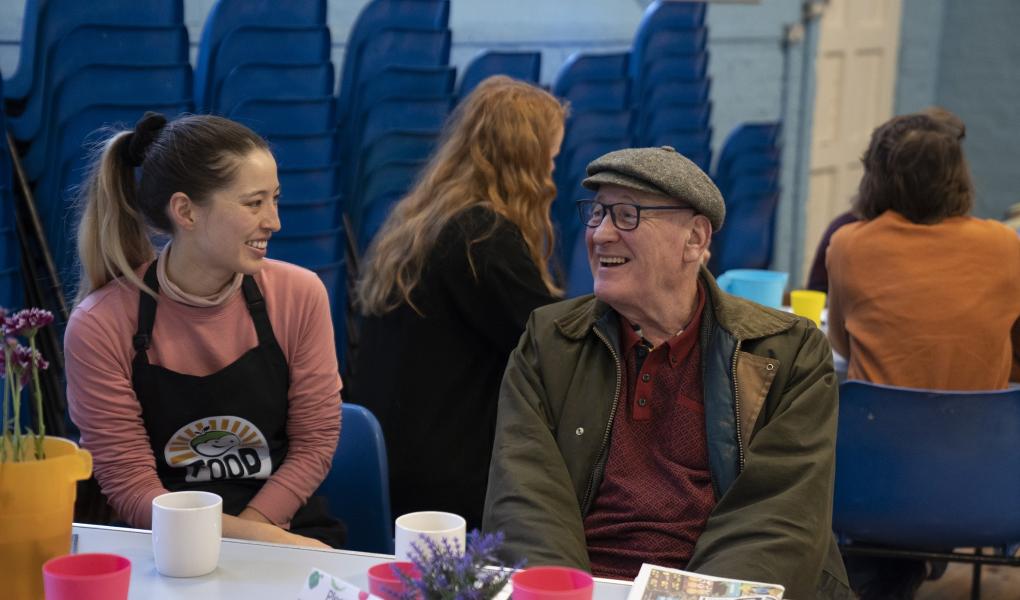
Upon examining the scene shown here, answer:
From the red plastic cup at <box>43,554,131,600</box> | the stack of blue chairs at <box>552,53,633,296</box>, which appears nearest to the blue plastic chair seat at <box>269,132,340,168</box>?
the stack of blue chairs at <box>552,53,633,296</box>

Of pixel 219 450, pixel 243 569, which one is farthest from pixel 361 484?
pixel 243 569

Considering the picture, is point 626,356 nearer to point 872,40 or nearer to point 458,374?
point 458,374

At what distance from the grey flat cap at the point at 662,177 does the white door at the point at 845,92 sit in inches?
215

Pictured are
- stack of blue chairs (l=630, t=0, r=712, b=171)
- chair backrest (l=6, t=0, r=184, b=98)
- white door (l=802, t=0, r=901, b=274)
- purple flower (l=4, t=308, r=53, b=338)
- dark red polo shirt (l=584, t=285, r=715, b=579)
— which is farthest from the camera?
white door (l=802, t=0, r=901, b=274)

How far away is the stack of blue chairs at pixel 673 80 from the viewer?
5379 millimetres

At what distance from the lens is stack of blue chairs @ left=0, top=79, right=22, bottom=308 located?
9.71ft

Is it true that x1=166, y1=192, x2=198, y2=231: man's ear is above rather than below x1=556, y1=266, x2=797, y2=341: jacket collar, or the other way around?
above

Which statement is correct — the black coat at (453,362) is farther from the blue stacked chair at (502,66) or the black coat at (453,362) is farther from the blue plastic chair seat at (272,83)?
the blue stacked chair at (502,66)

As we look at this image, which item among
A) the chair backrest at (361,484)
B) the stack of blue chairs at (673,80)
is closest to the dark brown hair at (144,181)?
the chair backrest at (361,484)

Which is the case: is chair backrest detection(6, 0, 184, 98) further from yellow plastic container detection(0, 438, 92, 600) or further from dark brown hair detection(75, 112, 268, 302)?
yellow plastic container detection(0, 438, 92, 600)

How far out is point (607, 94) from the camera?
498 centimetres

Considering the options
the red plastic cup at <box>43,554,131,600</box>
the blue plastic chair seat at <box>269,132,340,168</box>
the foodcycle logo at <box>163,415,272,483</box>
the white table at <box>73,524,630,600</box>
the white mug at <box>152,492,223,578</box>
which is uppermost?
the blue plastic chair seat at <box>269,132,340,168</box>

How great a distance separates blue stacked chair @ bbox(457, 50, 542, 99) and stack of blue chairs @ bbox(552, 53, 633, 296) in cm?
34

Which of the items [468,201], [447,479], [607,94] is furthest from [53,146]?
[607,94]
